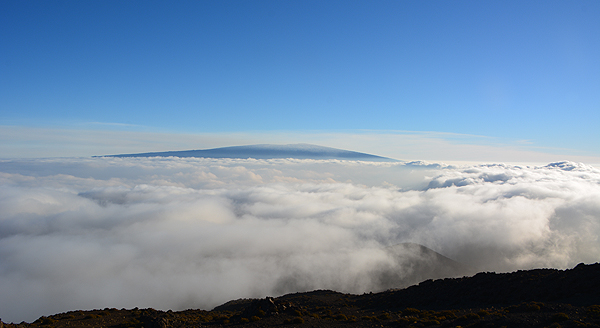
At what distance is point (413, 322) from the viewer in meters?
24.0

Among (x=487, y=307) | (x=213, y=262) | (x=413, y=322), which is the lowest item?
(x=213, y=262)

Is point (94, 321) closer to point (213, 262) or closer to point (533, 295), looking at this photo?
point (533, 295)

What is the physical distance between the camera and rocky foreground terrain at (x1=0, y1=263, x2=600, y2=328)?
2205cm

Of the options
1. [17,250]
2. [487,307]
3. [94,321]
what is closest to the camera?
[94,321]

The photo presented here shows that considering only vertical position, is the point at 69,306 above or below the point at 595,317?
below

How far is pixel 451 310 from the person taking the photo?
3027 cm

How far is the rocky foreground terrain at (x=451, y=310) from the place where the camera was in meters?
22.0

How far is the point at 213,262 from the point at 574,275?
19947 cm

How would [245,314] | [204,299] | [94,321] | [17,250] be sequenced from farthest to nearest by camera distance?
[17,250] < [204,299] < [245,314] < [94,321]

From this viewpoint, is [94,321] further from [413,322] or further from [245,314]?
[413,322]

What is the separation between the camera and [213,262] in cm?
19712

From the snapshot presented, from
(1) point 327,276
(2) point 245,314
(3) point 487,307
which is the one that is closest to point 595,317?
(3) point 487,307

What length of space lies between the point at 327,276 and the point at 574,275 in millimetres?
151517

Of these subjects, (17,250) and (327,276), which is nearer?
(327,276)
